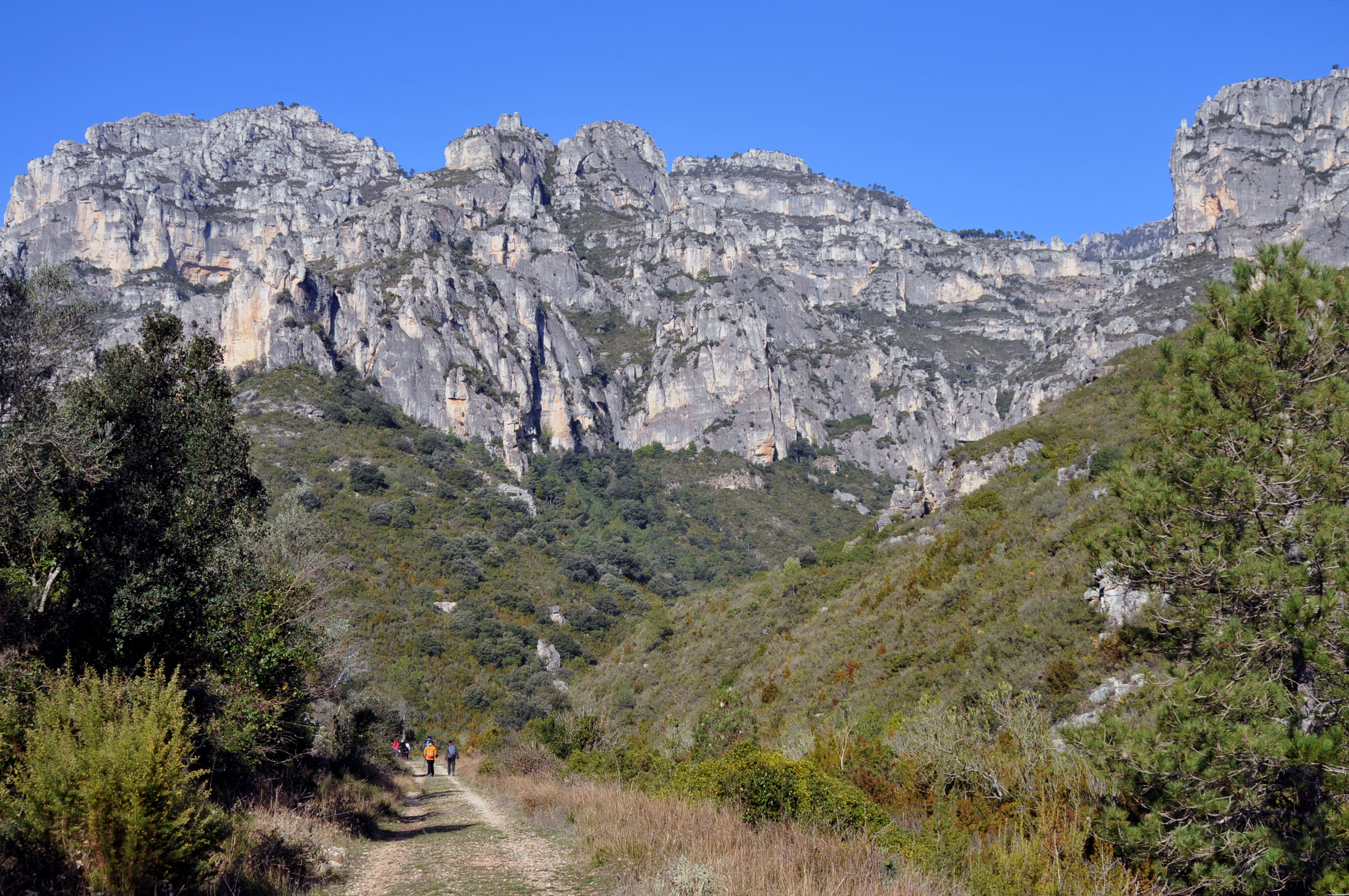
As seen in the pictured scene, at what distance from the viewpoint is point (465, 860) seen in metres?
9.82

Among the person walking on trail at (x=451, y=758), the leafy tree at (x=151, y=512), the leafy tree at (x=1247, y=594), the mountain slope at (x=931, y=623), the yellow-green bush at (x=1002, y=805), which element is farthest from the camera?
the person walking on trail at (x=451, y=758)

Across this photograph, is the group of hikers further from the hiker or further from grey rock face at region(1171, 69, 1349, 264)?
grey rock face at region(1171, 69, 1349, 264)

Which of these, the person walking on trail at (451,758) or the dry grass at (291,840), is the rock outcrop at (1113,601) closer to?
the dry grass at (291,840)

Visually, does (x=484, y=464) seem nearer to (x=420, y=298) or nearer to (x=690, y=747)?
(x=420, y=298)

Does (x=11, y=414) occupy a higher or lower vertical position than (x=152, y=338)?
lower

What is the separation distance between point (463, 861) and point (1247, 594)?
30.6ft

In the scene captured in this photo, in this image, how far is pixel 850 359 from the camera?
15162 centimetres

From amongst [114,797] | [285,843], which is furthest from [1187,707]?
A: [285,843]

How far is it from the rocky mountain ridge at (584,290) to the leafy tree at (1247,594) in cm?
9655

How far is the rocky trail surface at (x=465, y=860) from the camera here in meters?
8.09

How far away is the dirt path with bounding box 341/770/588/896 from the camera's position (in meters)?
8.10

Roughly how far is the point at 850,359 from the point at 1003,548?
136 m

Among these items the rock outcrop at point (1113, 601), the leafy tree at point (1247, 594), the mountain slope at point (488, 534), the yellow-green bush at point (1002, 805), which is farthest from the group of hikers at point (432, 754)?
the leafy tree at point (1247, 594)

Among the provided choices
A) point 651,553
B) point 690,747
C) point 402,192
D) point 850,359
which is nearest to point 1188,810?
point 690,747
